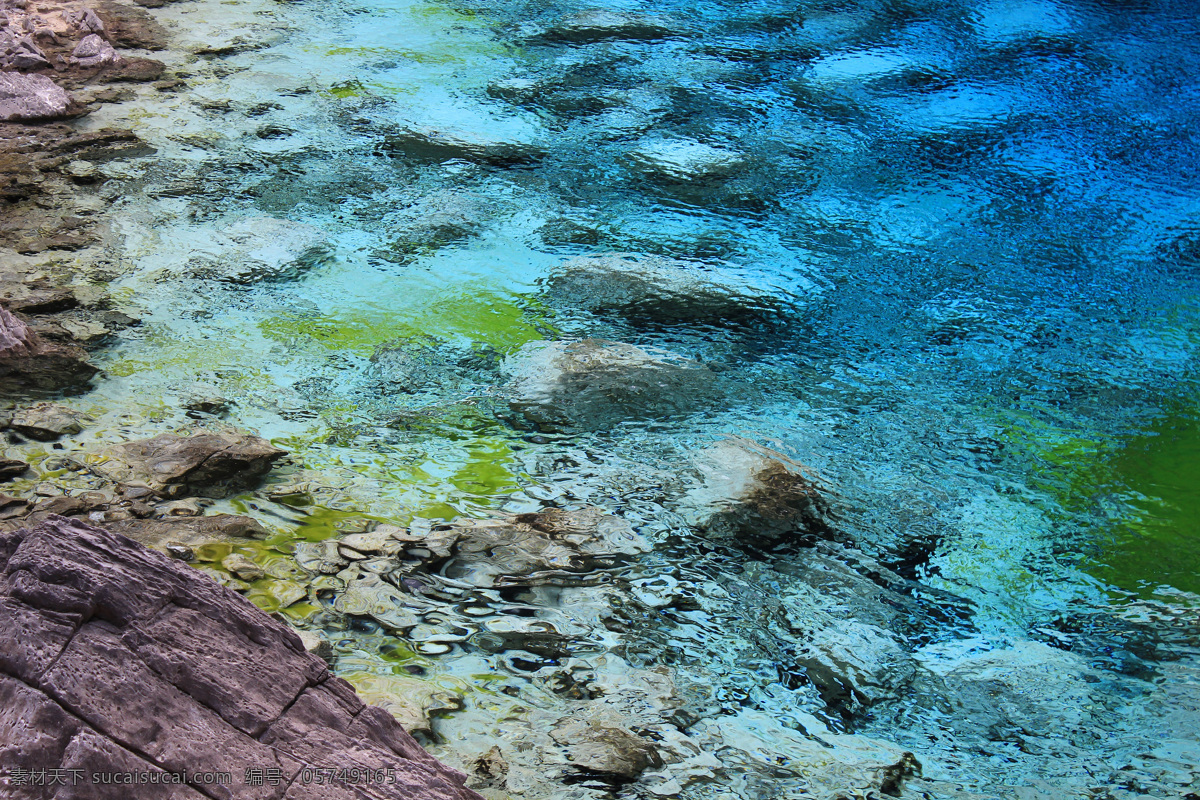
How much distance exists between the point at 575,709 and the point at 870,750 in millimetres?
674

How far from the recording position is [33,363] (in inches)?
118

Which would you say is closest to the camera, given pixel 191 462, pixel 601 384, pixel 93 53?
pixel 191 462

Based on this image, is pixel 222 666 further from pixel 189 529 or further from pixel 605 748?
pixel 189 529

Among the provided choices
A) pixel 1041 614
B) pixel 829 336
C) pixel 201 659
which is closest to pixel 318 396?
pixel 201 659

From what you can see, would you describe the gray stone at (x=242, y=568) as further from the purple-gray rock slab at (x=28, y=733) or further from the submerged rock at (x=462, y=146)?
the submerged rock at (x=462, y=146)

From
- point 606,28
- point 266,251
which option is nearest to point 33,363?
point 266,251

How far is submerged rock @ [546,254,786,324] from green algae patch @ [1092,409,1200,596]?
149 cm

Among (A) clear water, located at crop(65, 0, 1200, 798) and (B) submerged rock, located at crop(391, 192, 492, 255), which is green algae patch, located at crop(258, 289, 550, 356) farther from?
(B) submerged rock, located at crop(391, 192, 492, 255)

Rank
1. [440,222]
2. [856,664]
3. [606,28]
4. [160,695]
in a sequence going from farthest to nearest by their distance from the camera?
[606,28] < [440,222] < [856,664] < [160,695]

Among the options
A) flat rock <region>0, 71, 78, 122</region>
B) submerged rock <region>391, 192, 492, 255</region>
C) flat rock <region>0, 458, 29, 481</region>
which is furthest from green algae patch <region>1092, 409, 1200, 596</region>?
flat rock <region>0, 71, 78, 122</region>

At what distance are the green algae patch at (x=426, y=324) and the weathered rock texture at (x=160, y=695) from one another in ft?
6.81

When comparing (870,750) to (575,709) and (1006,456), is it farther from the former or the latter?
(1006,456)

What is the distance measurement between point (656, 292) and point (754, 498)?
4.67 ft

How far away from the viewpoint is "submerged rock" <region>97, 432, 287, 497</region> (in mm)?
2568
